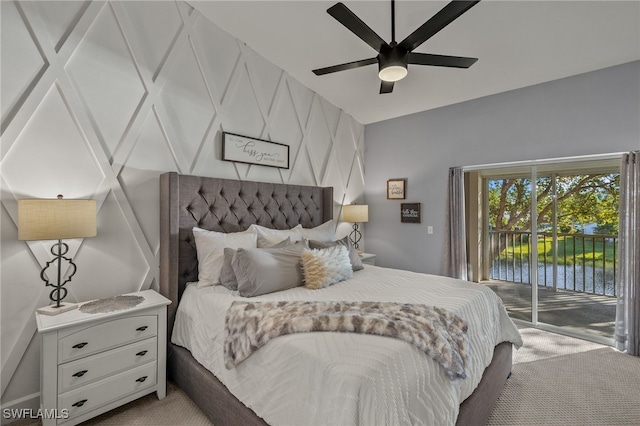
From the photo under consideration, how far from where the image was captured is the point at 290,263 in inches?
87.9

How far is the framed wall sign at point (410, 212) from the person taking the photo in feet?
13.2

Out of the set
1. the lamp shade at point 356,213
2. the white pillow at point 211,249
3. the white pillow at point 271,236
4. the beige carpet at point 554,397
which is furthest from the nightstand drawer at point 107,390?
the lamp shade at point 356,213

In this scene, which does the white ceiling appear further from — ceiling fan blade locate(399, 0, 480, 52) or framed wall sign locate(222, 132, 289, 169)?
framed wall sign locate(222, 132, 289, 169)

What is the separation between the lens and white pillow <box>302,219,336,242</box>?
299 centimetres

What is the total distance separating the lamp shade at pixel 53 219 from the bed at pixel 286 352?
1.93 feet

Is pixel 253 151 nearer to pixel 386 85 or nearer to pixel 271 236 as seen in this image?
pixel 271 236

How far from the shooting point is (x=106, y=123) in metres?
Result: 2.10

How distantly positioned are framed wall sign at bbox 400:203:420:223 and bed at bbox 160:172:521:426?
147 centimetres

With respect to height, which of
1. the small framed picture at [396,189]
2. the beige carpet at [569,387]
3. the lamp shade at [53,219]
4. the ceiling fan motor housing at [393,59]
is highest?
the ceiling fan motor housing at [393,59]

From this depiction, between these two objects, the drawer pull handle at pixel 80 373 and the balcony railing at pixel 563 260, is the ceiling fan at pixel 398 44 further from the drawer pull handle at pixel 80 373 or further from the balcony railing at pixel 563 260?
the drawer pull handle at pixel 80 373

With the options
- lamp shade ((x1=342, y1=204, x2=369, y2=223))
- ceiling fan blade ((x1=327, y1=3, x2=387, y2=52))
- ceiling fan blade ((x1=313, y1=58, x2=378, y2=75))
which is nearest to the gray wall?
lamp shade ((x1=342, y1=204, x2=369, y2=223))

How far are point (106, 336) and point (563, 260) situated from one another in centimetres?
432

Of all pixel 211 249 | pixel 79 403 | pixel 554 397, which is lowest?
pixel 554 397

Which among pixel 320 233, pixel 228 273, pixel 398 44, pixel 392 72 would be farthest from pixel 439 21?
pixel 228 273
